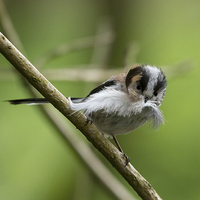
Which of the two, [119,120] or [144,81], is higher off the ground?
[144,81]

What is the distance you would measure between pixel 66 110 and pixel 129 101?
1.84 ft

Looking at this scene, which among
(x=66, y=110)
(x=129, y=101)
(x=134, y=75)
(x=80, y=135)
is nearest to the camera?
(x=66, y=110)

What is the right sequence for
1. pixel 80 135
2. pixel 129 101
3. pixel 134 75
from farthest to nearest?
pixel 80 135, pixel 134 75, pixel 129 101

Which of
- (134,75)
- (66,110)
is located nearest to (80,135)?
(134,75)

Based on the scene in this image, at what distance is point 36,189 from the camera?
124 inches

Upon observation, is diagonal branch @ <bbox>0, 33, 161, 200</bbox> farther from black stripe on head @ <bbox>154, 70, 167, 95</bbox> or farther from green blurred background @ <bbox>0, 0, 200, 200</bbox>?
green blurred background @ <bbox>0, 0, 200, 200</bbox>

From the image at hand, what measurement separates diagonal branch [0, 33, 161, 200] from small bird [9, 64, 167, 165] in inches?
5.5

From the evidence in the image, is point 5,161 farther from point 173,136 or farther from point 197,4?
point 197,4

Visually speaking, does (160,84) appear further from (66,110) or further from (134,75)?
(66,110)

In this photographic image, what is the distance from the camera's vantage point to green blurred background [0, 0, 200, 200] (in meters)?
3.10

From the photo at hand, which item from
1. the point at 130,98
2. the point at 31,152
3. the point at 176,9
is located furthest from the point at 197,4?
the point at 31,152

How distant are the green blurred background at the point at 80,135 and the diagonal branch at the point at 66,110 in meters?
0.92

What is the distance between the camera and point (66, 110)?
163 cm

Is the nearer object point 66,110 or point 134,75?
point 66,110
